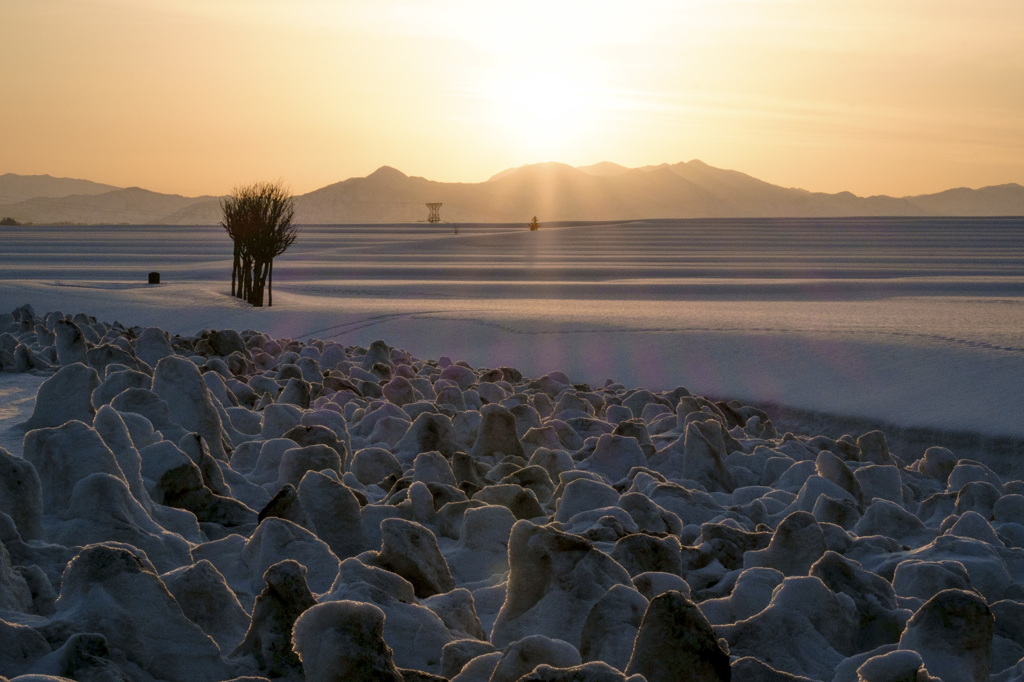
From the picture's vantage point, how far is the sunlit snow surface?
23.0ft

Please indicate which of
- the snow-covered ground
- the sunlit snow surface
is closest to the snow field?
the snow-covered ground

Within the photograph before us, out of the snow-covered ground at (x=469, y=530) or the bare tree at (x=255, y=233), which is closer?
the snow-covered ground at (x=469, y=530)

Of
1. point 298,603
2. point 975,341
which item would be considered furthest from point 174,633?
point 975,341

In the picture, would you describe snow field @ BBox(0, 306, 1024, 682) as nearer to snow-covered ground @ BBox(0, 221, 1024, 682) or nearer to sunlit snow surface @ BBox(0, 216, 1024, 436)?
snow-covered ground @ BBox(0, 221, 1024, 682)

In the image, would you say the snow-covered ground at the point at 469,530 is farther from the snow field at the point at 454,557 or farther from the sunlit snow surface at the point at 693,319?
the sunlit snow surface at the point at 693,319

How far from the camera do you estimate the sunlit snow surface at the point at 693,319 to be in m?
7.02

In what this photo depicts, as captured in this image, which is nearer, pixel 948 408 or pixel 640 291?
pixel 948 408

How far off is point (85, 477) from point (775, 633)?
132 centimetres

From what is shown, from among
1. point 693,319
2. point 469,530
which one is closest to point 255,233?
point 693,319

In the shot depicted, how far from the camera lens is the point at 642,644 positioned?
4.00ft

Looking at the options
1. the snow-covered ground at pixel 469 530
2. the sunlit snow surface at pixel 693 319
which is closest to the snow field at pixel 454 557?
the snow-covered ground at pixel 469 530

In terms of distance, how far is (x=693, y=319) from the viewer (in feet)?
36.4

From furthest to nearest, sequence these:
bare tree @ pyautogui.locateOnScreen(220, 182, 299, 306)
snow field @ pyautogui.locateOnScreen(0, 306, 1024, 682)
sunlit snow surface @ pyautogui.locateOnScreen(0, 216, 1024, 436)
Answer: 1. bare tree @ pyautogui.locateOnScreen(220, 182, 299, 306)
2. sunlit snow surface @ pyautogui.locateOnScreen(0, 216, 1024, 436)
3. snow field @ pyautogui.locateOnScreen(0, 306, 1024, 682)

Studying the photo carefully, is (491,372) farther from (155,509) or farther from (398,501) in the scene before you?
(155,509)
